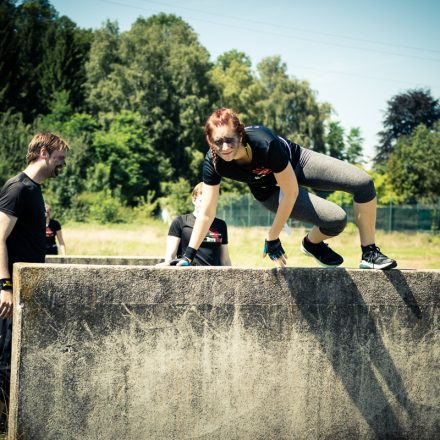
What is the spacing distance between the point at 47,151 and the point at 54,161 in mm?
101

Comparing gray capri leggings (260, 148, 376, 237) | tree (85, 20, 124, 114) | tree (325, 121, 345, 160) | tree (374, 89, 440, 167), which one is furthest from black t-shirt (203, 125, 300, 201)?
tree (325, 121, 345, 160)

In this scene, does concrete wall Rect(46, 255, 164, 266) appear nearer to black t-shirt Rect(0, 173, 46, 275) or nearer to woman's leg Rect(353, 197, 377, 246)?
black t-shirt Rect(0, 173, 46, 275)

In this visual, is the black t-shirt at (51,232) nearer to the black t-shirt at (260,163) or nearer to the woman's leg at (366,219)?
the black t-shirt at (260,163)

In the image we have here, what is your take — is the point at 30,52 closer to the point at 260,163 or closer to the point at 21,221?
the point at 21,221

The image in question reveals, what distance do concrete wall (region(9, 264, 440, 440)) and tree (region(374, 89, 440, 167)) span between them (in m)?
59.2

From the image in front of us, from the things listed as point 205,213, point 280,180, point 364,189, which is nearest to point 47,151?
point 205,213

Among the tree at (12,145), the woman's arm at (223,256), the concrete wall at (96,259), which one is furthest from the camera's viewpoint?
the tree at (12,145)

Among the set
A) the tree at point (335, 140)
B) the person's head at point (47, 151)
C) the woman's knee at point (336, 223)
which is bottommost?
the woman's knee at point (336, 223)

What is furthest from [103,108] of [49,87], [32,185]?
[32,185]

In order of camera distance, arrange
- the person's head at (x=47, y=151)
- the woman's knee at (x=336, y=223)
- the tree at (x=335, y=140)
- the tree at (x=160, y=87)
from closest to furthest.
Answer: the woman's knee at (x=336, y=223) → the person's head at (x=47, y=151) → the tree at (x=160, y=87) → the tree at (x=335, y=140)

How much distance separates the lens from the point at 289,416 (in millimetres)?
4141

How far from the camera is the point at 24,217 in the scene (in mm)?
4789

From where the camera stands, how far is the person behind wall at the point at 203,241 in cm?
652

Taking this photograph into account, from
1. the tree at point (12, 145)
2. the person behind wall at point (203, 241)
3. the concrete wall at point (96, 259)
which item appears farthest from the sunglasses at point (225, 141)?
the tree at point (12, 145)
